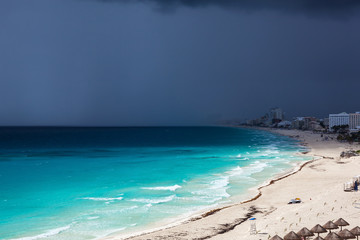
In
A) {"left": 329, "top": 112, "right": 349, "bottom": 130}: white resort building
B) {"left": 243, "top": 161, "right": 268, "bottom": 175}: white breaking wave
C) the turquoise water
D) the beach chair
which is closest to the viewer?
the turquoise water

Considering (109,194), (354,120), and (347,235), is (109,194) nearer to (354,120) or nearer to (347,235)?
(347,235)

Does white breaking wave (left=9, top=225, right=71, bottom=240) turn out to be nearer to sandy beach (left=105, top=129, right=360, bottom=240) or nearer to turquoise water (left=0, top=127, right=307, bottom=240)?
turquoise water (left=0, top=127, right=307, bottom=240)

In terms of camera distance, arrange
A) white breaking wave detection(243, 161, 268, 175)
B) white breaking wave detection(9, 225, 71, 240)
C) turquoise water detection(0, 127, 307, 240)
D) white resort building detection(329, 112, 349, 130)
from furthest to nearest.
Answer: white resort building detection(329, 112, 349, 130) → white breaking wave detection(243, 161, 268, 175) → turquoise water detection(0, 127, 307, 240) → white breaking wave detection(9, 225, 71, 240)

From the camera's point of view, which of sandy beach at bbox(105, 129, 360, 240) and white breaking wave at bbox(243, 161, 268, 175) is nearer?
sandy beach at bbox(105, 129, 360, 240)

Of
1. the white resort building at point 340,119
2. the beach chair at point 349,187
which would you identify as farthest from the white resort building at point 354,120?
the beach chair at point 349,187

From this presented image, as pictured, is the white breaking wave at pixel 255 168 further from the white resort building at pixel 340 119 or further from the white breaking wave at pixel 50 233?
the white resort building at pixel 340 119

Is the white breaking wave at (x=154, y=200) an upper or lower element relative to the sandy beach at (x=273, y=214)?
lower

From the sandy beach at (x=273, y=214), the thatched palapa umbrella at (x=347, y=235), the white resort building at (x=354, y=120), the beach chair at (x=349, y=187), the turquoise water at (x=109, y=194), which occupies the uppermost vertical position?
the white resort building at (x=354, y=120)

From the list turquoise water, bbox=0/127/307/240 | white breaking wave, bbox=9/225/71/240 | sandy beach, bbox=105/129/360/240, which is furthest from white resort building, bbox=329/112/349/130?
white breaking wave, bbox=9/225/71/240

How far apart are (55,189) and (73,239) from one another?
17370mm

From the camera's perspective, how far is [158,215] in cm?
2380

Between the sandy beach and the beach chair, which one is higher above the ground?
the beach chair

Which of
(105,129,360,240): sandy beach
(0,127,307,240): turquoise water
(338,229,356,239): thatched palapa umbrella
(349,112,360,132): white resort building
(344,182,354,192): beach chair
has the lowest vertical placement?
(0,127,307,240): turquoise water

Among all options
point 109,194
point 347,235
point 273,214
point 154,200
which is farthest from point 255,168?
point 347,235
